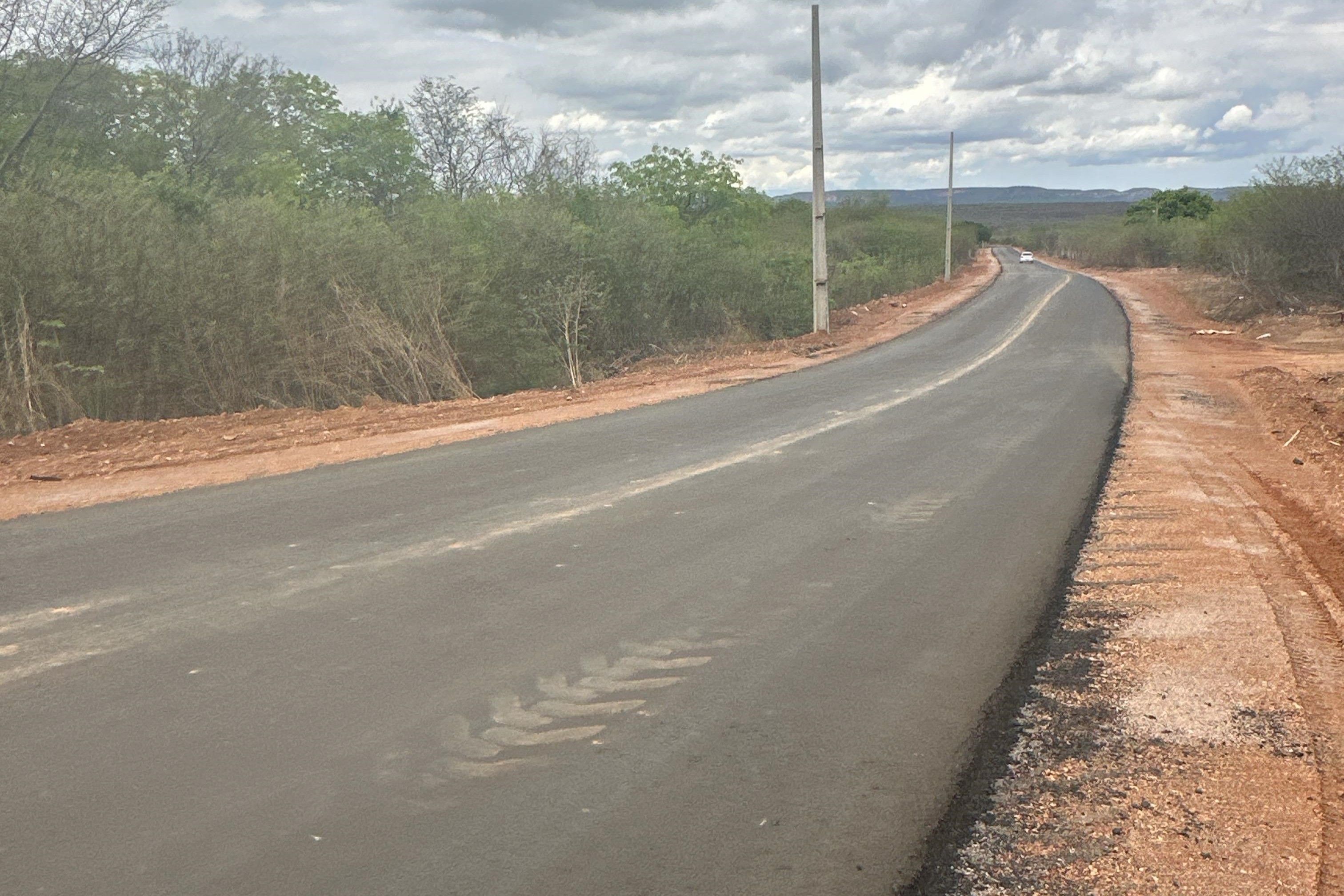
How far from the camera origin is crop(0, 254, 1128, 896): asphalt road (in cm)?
318

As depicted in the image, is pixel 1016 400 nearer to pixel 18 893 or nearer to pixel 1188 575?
pixel 1188 575

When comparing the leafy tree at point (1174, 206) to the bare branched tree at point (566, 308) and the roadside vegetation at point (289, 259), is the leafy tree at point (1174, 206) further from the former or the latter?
the bare branched tree at point (566, 308)

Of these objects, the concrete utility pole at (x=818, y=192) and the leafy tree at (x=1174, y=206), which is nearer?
the concrete utility pole at (x=818, y=192)

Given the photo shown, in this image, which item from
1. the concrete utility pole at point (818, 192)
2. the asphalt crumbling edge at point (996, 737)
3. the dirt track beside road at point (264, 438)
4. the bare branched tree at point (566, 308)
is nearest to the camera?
the asphalt crumbling edge at point (996, 737)

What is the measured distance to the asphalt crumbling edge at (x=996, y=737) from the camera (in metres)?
3.14

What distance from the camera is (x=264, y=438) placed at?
11.3m

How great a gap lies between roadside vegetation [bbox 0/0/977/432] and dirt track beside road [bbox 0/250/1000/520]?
5.01ft

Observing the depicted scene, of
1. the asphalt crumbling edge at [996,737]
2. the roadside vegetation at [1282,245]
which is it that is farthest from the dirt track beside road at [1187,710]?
the roadside vegetation at [1282,245]

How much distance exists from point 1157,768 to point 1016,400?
1081 centimetres

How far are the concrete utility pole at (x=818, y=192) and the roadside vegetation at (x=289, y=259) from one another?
212cm

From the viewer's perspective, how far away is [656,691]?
440 centimetres

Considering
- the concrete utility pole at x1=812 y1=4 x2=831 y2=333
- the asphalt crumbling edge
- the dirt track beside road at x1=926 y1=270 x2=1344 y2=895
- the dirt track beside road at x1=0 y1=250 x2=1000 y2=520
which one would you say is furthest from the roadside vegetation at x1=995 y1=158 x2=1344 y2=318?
the asphalt crumbling edge

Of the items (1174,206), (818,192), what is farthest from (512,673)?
(1174,206)

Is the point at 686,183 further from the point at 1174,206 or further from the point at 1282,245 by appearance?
the point at 1174,206
